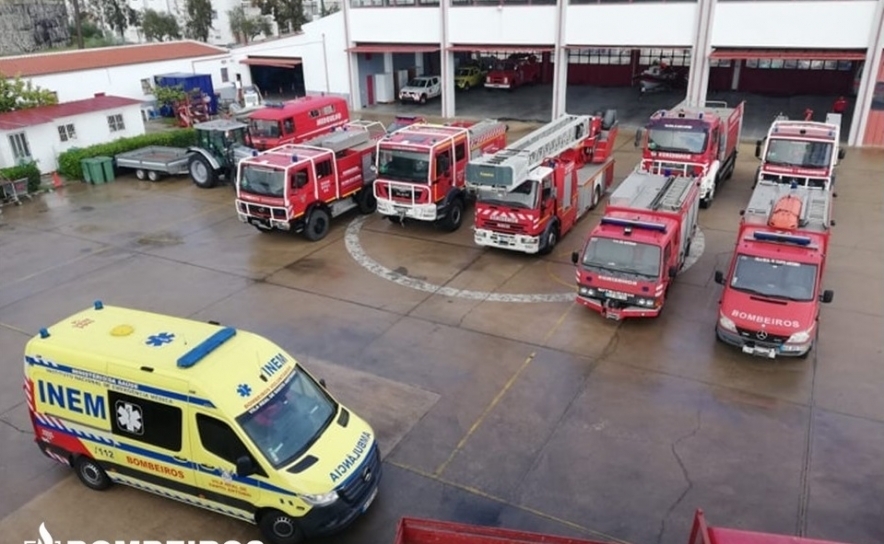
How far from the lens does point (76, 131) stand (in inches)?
1043

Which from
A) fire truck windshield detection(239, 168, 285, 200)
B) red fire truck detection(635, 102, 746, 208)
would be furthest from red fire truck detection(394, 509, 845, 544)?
red fire truck detection(635, 102, 746, 208)

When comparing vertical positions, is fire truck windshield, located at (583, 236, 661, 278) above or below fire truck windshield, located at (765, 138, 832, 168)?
below

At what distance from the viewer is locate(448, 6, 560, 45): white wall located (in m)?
30.5

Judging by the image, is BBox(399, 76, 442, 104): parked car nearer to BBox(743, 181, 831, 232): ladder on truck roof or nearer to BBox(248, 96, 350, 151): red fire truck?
BBox(248, 96, 350, 151): red fire truck

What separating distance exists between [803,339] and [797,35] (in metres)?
20.0

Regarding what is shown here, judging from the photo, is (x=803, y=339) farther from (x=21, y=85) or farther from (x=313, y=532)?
(x=21, y=85)

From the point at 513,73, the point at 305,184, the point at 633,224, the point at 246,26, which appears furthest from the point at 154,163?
the point at 246,26

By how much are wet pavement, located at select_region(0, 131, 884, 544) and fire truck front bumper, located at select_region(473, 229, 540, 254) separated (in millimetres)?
566

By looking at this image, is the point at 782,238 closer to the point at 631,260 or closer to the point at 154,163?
the point at 631,260

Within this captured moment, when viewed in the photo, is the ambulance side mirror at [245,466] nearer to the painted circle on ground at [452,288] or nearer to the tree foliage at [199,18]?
the painted circle on ground at [452,288]

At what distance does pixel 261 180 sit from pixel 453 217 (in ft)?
18.0

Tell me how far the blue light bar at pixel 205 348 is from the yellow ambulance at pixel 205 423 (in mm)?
14

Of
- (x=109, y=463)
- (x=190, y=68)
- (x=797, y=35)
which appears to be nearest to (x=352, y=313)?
(x=109, y=463)

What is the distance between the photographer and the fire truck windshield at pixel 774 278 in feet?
37.7
